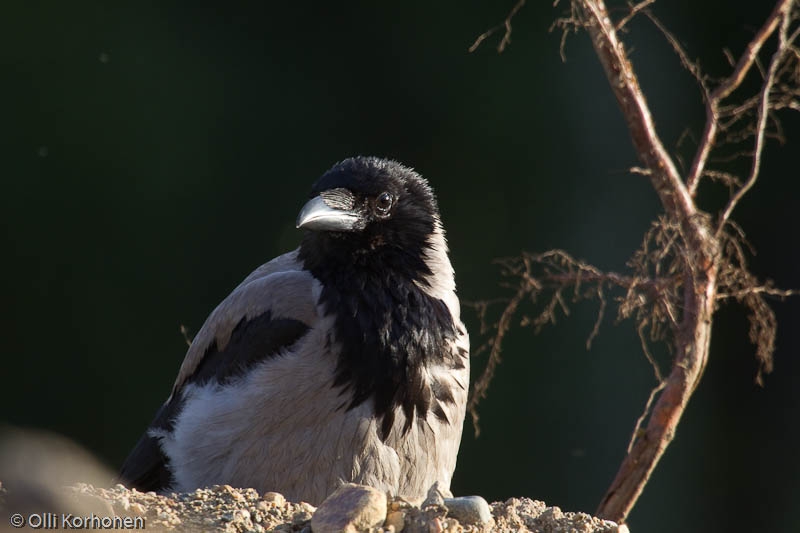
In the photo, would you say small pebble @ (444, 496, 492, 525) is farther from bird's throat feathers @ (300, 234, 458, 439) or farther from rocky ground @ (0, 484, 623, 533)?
bird's throat feathers @ (300, 234, 458, 439)

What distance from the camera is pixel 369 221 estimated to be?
10.3 feet

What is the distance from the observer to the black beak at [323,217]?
2961 millimetres

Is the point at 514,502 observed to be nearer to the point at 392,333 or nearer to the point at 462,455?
the point at 392,333

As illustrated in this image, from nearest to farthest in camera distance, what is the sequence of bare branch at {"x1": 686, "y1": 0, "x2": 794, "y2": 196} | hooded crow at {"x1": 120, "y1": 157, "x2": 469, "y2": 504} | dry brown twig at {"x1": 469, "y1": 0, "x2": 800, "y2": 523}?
1. hooded crow at {"x1": 120, "y1": 157, "x2": 469, "y2": 504}
2. dry brown twig at {"x1": 469, "y1": 0, "x2": 800, "y2": 523}
3. bare branch at {"x1": 686, "y1": 0, "x2": 794, "y2": 196}

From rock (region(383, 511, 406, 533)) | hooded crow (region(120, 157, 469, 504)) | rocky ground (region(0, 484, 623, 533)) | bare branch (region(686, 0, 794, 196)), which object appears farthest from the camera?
bare branch (region(686, 0, 794, 196))

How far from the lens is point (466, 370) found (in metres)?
3.16

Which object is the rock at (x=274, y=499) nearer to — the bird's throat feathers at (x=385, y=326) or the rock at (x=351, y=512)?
the rock at (x=351, y=512)

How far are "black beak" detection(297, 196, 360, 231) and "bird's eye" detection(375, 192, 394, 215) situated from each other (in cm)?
9

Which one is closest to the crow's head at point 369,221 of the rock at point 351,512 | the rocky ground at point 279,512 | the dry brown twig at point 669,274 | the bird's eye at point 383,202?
the bird's eye at point 383,202

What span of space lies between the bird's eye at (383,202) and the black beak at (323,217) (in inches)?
3.4

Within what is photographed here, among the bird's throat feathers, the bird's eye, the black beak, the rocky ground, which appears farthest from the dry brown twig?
the rocky ground

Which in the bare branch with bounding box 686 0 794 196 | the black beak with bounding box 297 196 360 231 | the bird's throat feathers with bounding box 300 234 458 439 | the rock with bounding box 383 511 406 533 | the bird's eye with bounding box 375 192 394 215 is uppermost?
the bare branch with bounding box 686 0 794 196

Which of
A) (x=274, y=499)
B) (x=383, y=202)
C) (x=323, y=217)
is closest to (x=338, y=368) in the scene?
(x=323, y=217)

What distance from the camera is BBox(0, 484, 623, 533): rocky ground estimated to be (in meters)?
1.96
